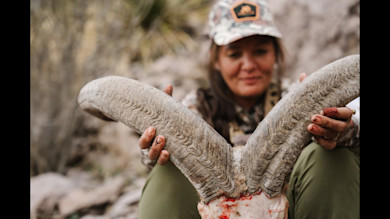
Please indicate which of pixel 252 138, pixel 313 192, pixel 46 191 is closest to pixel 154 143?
pixel 252 138

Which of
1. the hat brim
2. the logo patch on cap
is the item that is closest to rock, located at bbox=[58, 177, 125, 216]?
the hat brim

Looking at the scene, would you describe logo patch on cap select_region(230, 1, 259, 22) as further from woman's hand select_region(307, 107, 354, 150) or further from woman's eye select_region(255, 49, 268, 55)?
woman's hand select_region(307, 107, 354, 150)

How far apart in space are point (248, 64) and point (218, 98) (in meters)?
0.34

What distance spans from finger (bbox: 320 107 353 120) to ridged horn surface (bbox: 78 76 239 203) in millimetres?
442

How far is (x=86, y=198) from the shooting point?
4.21 m

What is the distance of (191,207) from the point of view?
193 centimetres

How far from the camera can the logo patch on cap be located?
2.58 meters

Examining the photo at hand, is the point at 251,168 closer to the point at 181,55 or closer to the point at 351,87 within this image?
the point at 351,87

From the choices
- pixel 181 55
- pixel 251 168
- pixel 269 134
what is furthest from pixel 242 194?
pixel 181 55

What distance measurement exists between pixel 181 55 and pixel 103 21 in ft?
7.73

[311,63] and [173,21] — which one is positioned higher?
[173,21]

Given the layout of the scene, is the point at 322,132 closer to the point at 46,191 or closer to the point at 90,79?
the point at 46,191

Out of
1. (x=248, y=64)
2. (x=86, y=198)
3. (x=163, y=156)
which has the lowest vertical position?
(x=86, y=198)

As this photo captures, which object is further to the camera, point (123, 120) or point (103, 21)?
point (103, 21)
